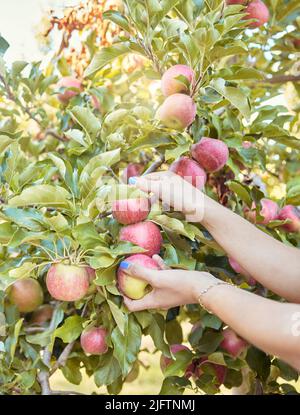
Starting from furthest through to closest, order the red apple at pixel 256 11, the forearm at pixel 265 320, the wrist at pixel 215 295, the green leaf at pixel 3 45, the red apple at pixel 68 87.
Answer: the red apple at pixel 68 87
the red apple at pixel 256 11
the green leaf at pixel 3 45
the wrist at pixel 215 295
the forearm at pixel 265 320

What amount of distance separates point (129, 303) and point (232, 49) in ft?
1.81

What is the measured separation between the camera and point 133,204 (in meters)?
1.09

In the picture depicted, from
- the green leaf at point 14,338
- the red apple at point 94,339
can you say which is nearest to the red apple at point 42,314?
the green leaf at point 14,338

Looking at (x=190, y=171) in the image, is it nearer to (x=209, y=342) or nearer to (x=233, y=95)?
(x=233, y=95)

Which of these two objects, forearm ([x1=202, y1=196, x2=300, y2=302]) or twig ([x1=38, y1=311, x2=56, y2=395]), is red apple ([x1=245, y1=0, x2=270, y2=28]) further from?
twig ([x1=38, y1=311, x2=56, y2=395])

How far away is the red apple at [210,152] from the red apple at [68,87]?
57cm

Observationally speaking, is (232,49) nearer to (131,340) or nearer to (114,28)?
(131,340)

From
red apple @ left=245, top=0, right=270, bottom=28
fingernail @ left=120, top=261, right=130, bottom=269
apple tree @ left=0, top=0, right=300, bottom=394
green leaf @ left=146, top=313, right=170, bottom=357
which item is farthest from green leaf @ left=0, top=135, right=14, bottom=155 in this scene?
red apple @ left=245, top=0, right=270, bottom=28

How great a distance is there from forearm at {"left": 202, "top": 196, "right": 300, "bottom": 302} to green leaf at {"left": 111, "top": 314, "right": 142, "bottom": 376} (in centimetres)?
25

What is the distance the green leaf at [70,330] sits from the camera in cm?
117

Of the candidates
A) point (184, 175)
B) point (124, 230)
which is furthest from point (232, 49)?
point (124, 230)

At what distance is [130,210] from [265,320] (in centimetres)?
35

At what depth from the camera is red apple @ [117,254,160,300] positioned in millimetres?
1049

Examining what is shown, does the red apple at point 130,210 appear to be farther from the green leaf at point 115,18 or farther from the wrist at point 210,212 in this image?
the green leaf at point 115,18
